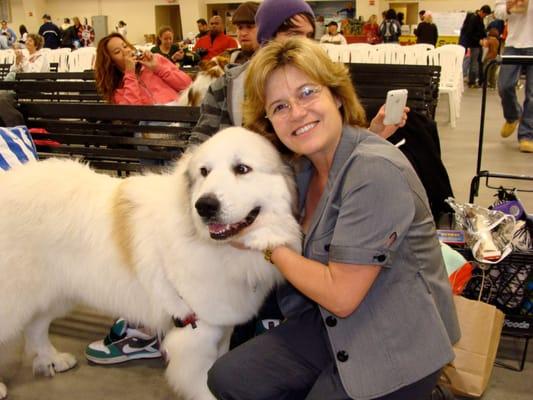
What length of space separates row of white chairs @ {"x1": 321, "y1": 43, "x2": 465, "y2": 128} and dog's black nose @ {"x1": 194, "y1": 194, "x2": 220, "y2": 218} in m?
6.68

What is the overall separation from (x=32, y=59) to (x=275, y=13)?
9561mm

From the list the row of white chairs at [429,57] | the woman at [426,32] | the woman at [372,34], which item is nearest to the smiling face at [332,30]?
the woman at [426,32]

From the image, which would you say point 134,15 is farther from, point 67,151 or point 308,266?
point 308,266

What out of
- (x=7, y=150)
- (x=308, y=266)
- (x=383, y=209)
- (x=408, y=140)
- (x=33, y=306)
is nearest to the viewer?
(x=383, y=209)

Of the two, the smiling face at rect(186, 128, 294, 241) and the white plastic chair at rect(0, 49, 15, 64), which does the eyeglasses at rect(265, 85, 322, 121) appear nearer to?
the smiling face at rect(186, 128, 294, 241)

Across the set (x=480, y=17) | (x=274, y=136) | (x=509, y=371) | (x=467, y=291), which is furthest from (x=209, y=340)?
(x=480, y=17)

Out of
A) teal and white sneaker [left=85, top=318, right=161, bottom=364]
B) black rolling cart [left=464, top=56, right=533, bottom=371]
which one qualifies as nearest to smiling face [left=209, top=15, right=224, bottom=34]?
teal and white sneaker [left=85, top=318, right=161, bottom=364]

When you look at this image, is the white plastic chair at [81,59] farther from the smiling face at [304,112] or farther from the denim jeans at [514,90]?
the smiling face at [304,112]

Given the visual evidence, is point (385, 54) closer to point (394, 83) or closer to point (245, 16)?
point (394, 83)

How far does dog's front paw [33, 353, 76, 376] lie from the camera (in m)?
2.40

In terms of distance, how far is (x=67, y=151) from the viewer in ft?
12.3

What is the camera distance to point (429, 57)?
30.5ft

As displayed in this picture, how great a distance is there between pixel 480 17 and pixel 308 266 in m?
13.6

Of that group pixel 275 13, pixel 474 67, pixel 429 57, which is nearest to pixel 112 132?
pixel 275 13
